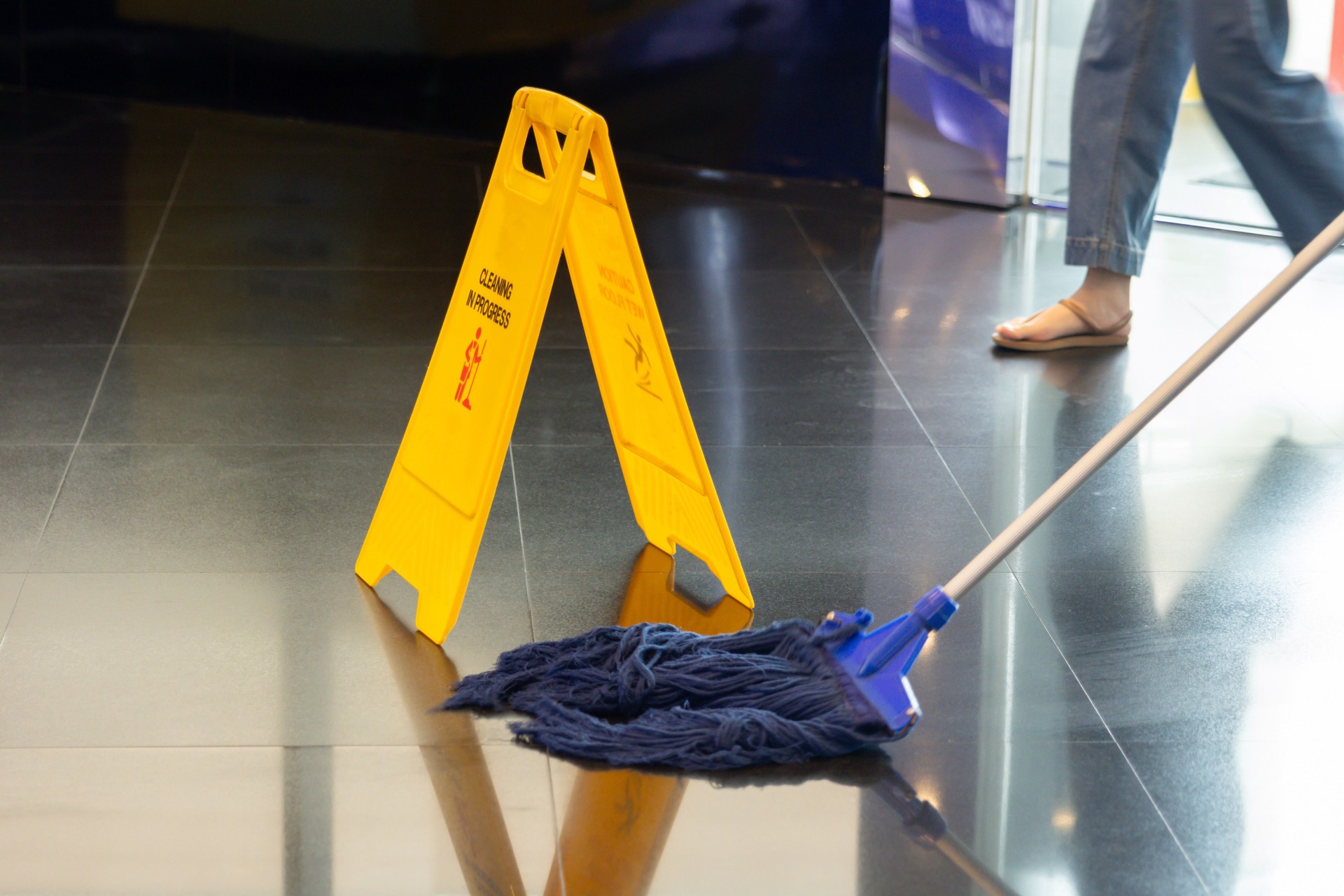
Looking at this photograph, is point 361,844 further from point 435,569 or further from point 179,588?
point 179,588

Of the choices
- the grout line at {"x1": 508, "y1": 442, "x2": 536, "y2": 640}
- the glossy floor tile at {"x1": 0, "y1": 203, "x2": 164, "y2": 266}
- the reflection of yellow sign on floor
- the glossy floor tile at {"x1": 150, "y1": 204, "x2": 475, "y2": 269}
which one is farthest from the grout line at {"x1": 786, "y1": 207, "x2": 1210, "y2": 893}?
the glossy floor tile at {"x1": 0, "y1": 203, "x2": 164, "y2": 266}

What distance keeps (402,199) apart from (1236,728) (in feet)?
9.40

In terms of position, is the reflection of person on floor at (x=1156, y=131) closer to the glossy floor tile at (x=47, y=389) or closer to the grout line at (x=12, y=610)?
the glossy floor tile at (x=47, y=389)

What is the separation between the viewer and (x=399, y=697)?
1520 mm

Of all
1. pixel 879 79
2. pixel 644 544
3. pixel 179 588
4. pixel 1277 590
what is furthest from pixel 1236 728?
pixel 879 79

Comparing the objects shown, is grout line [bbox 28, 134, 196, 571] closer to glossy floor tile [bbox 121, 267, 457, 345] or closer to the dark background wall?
glossy floor tile [bbox 121, 267, 457, 345]

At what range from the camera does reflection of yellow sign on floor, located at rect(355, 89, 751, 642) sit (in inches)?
62.9

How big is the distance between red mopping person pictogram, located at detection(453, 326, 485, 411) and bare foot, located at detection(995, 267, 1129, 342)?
1.33m

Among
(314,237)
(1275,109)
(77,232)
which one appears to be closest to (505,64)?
(314,237)

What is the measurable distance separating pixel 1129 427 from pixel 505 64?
3.70 metres

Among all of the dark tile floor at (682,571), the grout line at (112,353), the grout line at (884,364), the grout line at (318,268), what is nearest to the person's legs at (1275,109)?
the dark tile floor at (682,571)

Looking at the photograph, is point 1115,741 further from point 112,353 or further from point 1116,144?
point 112,353

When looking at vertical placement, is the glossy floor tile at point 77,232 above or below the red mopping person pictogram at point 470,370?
below

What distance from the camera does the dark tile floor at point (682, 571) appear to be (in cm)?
130
